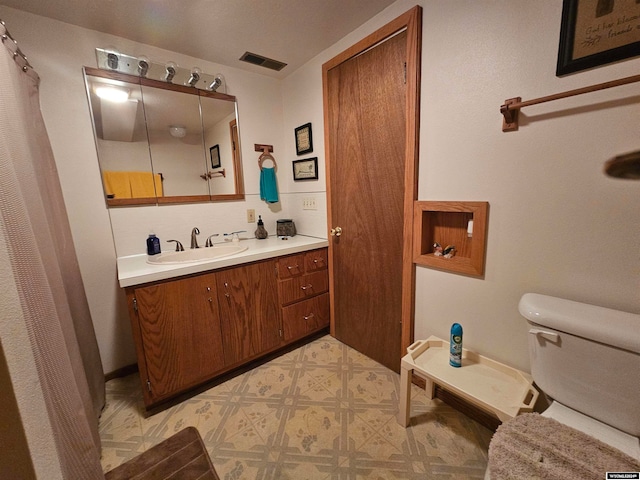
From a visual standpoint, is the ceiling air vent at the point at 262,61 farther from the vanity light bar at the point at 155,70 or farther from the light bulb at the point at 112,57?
the light bulb at the point at 112,57

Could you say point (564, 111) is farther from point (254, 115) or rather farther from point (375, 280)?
point (254, 115)

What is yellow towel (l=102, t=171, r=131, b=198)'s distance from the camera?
166 centimetres

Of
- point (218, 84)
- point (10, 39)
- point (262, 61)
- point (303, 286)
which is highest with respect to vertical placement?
point (262, 61)

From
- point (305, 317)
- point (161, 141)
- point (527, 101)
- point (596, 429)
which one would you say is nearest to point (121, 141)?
point (161, 141)

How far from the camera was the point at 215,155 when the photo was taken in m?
2.04

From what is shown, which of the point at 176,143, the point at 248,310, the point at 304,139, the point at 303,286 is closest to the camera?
the point at 248,310

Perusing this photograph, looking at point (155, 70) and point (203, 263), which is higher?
point (155, 70)

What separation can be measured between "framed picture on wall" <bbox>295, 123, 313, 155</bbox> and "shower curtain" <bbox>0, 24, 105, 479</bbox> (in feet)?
5.18

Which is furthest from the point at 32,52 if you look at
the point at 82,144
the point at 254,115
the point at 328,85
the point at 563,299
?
the point at 563,299

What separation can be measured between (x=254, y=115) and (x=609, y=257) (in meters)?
2.37

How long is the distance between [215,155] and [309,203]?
85 centimetres

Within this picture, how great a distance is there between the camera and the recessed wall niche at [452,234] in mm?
1239

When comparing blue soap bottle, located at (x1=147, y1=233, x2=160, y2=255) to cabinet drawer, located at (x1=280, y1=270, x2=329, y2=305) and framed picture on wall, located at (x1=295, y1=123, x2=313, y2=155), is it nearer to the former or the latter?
cabinet drawer, located at (x1=280, y1=270, x2=329, y2=305)

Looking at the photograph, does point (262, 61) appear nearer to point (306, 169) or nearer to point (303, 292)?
point (306, 169)
